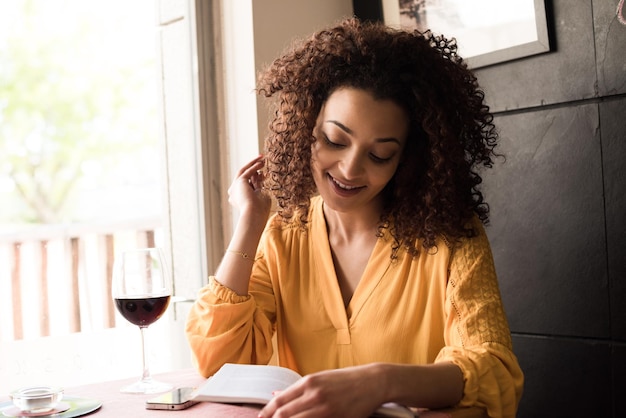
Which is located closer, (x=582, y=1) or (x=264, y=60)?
(x=582, y=1)

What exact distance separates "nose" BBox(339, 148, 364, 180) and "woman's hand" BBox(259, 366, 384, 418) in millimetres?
495

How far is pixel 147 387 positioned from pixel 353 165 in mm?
587

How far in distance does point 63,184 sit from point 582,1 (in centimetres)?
145

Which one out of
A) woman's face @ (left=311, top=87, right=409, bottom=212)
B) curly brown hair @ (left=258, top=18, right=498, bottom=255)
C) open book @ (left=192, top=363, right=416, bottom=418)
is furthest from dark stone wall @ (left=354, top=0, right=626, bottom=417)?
open book @ (left=192, top=363, right=416, bottom=418)

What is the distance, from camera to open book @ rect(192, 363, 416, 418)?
1.20 metres

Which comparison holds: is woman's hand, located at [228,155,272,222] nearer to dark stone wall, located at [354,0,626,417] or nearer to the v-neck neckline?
the v-neck neckline

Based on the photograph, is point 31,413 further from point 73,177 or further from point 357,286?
point 73,177

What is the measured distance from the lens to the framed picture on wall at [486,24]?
188 centimetres

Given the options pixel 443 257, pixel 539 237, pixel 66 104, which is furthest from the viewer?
pixel 66 104

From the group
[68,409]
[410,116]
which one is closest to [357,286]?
[410,116]

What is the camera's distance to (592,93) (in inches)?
70.6

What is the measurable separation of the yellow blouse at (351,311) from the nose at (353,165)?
20 centimetres

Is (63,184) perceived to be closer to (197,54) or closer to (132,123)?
(132,123)

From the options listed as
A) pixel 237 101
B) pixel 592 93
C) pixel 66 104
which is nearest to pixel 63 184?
pixel 66 104
